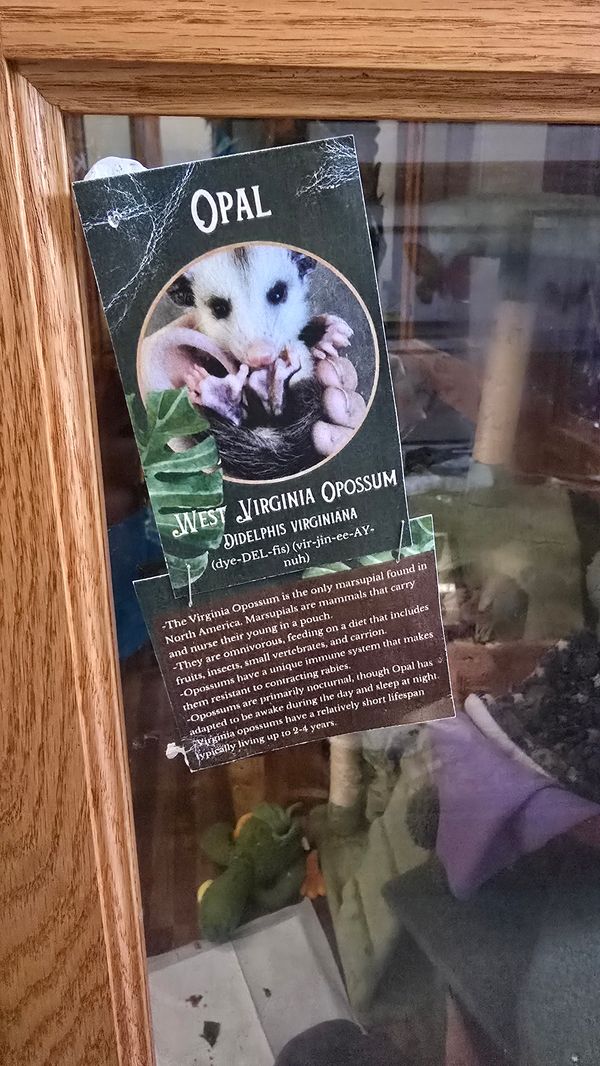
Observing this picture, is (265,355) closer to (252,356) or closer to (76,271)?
(252,356)

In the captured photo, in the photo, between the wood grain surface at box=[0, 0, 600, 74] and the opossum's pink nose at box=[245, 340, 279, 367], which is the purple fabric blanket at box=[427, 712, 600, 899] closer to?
the opossum's pink nose at box=[245, 340, 279, 367]

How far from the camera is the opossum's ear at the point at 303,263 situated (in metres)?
0.44

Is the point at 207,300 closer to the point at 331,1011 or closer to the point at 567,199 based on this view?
the point at 567,199

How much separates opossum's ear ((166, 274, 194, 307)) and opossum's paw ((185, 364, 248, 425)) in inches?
1.4

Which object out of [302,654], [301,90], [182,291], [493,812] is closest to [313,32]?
[301,90]

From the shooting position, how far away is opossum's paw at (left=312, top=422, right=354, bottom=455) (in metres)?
0.47

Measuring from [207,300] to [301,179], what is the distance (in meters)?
0.08

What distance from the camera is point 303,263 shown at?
0.44 metres

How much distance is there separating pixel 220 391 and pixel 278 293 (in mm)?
64

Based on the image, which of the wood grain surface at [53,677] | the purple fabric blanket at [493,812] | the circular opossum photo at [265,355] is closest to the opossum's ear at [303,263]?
the circular opossum photo at [265,355]

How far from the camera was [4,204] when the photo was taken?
0.38 metres

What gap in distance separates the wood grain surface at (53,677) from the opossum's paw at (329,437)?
0.43 feet

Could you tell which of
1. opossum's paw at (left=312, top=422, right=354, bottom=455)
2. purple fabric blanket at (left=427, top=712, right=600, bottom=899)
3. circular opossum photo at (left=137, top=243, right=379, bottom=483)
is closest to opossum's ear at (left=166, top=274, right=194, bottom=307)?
circular opossum photo at (left=137, top=243, right=379, bottom=483)

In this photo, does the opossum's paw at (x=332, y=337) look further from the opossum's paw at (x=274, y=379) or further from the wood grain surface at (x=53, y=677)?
the wood grain surface at (x=53, y=677)
